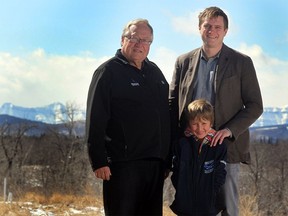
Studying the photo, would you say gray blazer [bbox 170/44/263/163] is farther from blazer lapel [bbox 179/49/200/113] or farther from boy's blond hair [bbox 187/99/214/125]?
boy's blond hair [bbox 187/99/214/125]

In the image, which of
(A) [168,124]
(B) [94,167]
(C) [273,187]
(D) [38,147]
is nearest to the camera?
(B) [94,167]

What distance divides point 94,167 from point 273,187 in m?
39.6

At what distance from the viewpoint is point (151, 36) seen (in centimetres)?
288

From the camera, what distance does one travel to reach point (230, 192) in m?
2.93

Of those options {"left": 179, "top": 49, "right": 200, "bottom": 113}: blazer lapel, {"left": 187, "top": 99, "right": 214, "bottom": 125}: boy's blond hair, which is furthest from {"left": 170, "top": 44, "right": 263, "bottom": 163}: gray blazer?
{"left": 187, "top": 99, "right": 214, "bottom": 125}: boy's blond hair

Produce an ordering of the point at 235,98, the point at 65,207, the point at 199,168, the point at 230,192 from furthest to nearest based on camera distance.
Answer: the point at 65,207, the point at 235,98, the point at 230,192, the point at 199,168

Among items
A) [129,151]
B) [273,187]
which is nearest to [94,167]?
[129,151]

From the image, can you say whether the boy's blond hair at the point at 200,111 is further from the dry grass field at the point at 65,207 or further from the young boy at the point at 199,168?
the dry grass field at the point at 65,207

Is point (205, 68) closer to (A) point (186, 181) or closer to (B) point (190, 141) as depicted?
(B) point (190, 141)

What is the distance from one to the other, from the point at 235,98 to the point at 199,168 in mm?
568

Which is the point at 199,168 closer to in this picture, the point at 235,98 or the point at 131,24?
the point at 235,98

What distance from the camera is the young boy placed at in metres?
2.76

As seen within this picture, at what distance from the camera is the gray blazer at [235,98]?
2.99m

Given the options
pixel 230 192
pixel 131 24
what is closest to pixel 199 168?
pixel 230 192
